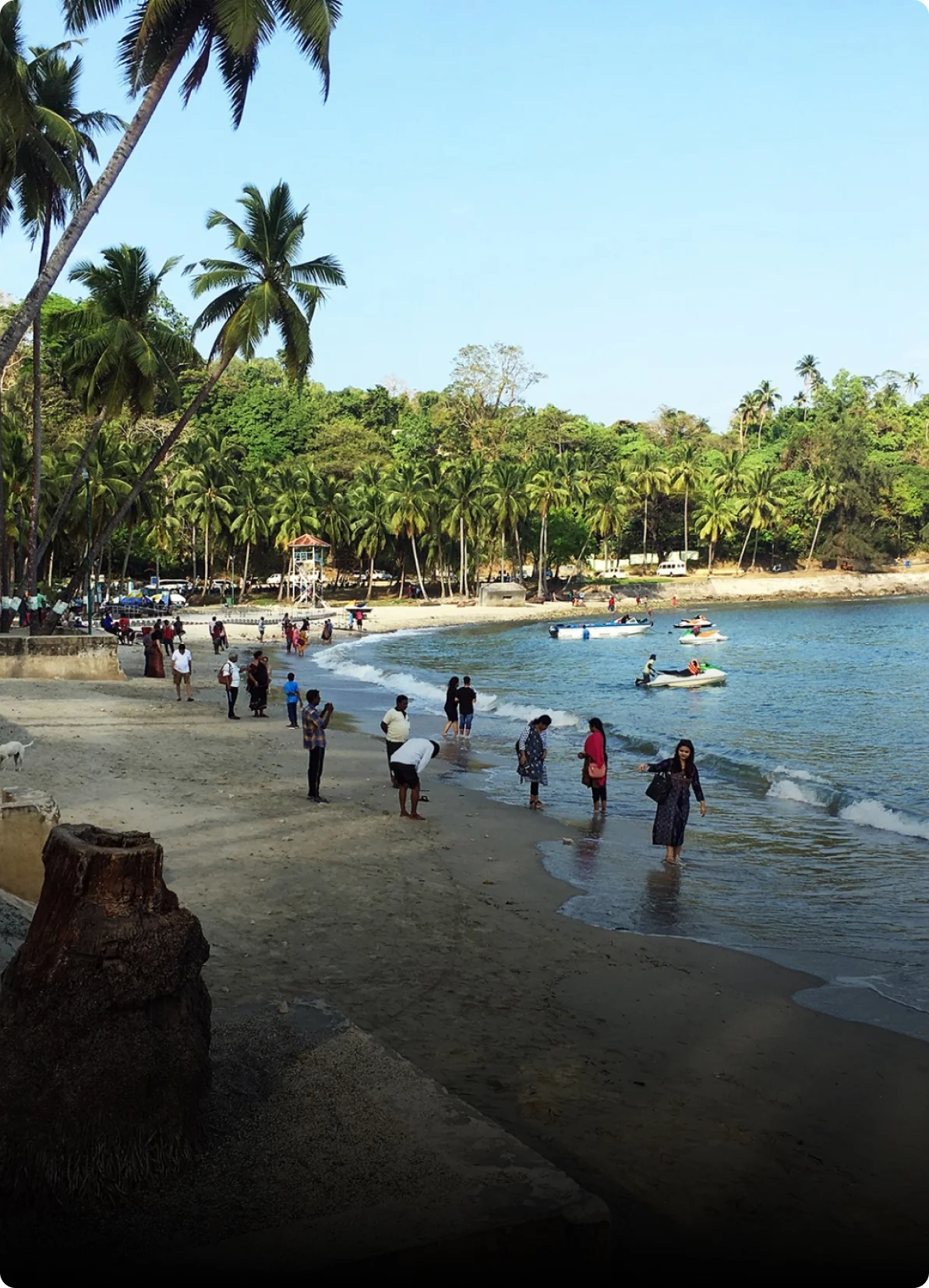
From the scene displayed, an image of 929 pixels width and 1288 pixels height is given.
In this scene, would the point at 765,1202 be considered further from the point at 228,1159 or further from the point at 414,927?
the point at 414,927

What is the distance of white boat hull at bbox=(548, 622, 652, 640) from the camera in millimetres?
66062

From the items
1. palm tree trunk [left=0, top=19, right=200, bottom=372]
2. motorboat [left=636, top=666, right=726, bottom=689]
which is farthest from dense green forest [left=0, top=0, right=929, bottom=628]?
motorboat [left=636, top=666, right=726, bottom=689]

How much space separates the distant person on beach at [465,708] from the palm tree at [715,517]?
86.7 meters

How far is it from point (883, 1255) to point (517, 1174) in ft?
5.99

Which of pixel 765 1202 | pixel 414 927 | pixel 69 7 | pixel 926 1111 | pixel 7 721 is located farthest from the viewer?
pixel 69 7

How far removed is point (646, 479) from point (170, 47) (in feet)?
286

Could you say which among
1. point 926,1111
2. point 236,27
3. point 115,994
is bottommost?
point 926,1111

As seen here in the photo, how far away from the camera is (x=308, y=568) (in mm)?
84750

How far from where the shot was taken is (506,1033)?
744cm

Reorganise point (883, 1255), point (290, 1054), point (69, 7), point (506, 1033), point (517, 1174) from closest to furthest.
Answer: point (517, 1174), point (883, 1255), point (290, 1054), point (506, 1033), point (69, 7)

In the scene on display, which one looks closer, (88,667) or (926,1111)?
(926,1111)

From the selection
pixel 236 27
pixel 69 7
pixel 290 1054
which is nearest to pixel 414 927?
pixel 290 1054

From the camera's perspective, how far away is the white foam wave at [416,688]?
98.5 feet

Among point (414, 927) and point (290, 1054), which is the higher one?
point (290, 1054)
